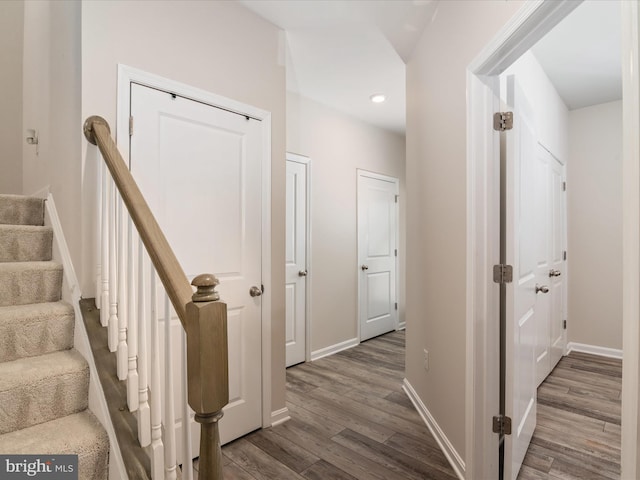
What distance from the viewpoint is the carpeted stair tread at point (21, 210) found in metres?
1.95

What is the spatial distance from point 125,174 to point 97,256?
0.56 meters

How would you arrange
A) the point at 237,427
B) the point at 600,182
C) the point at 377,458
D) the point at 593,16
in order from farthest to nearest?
the point at 600,182, the point at 593,16, the point at 237,427, the point at 377,458

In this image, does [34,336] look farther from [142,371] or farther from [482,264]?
[482,264]

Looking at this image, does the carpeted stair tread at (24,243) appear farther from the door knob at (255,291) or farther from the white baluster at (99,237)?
the door knob at (255,291)

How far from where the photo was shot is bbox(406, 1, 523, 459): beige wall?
71.4 inches

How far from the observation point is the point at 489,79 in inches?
66.2

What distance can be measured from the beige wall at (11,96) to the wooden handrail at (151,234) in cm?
212

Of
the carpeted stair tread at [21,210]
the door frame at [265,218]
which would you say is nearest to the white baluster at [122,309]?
the door frame at [265,218]

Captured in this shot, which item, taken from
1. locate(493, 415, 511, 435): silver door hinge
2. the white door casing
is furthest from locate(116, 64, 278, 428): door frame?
the white door casing

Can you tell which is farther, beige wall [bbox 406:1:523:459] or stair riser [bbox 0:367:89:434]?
beige wall [bbox 406:1:523:459]

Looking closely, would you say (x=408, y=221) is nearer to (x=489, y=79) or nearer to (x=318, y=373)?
(x=489, y=79)

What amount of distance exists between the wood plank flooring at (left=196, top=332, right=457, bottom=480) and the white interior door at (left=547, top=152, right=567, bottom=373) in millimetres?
1605

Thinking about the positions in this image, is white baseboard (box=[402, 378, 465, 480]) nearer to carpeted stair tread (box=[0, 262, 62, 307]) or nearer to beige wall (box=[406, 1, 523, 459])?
beige wall (box=[406, 1, 523, 459])

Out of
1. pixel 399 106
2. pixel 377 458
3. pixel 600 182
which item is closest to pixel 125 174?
pixel 377 458
